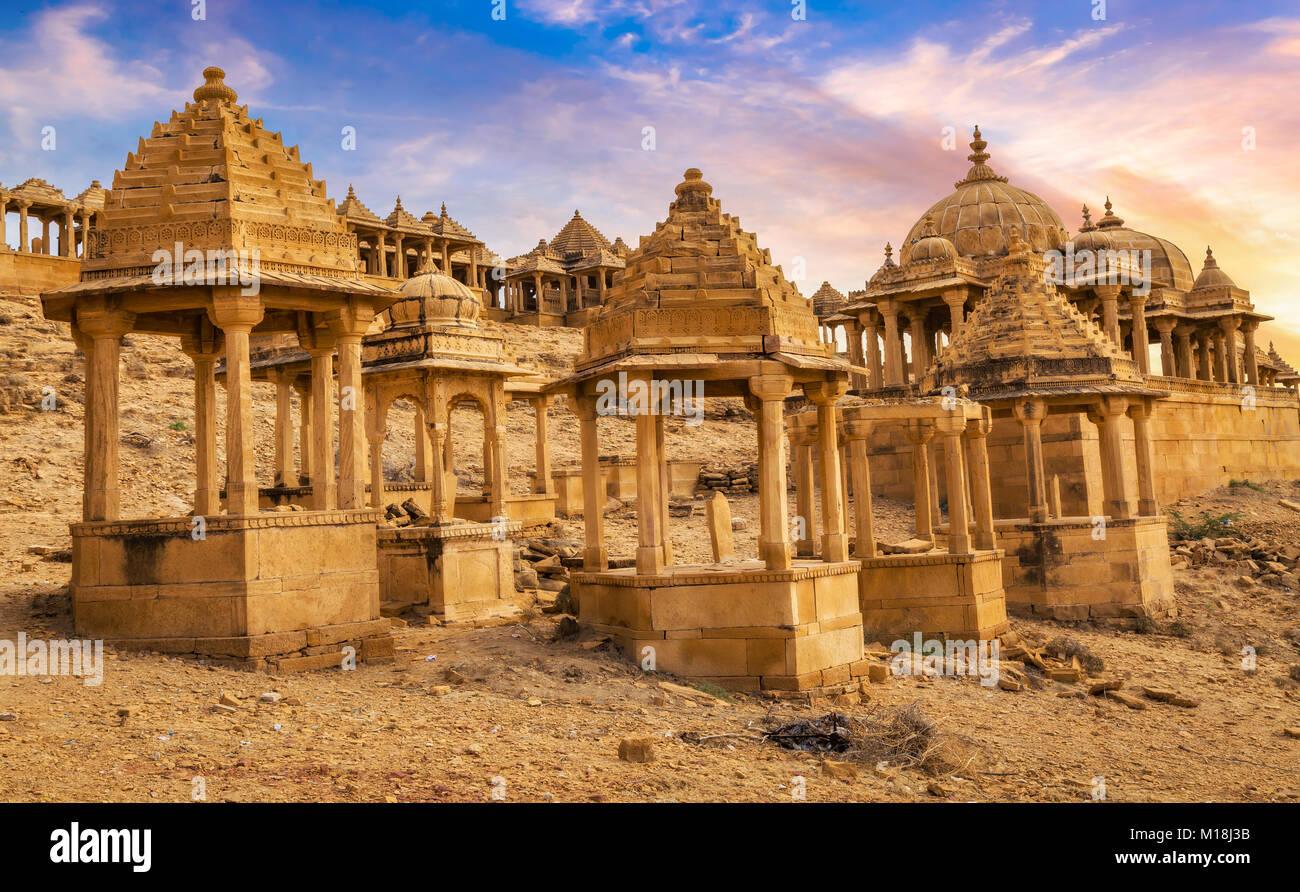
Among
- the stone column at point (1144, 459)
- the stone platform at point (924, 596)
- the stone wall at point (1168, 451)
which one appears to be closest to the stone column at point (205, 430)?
the stone platform at point (924, 596)

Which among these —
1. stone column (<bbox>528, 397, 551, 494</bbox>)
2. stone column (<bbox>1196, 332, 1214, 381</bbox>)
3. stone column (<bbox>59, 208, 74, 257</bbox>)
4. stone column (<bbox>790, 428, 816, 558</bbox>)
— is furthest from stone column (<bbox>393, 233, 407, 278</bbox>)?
stone column (<bbox>790, 428, 816, 558</bbox>)

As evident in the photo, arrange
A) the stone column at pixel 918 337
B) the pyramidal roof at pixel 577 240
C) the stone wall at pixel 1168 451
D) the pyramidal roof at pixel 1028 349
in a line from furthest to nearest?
the pyramidal roof at pixel 577 240 → the stone column at pixel 918 337 → the stone wall at pixel 1168 451 → the pyramidal roof at pixel 1028 349

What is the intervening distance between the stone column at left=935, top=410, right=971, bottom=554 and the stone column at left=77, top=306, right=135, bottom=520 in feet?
34.1

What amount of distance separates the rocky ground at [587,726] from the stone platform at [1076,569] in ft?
2.15

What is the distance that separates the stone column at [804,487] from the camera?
15812 mm

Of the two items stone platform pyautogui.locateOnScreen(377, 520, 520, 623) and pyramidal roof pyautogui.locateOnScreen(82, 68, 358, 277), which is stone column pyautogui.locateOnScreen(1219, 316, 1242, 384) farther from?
pyramidal roof pyautogui.locateOnScreen(82, 68, 358, 277)

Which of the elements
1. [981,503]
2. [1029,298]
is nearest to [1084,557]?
[981,503]

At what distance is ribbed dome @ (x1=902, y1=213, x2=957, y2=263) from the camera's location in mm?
30828

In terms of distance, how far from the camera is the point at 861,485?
594 inches

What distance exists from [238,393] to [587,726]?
4889 millimetres

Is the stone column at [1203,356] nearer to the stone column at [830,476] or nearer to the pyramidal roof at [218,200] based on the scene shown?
the stone column at [830,476]

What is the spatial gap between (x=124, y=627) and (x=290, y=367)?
21.9 ft

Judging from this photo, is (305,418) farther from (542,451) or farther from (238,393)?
(238,393)

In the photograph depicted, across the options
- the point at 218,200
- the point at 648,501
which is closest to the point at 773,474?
the point at 648,501
